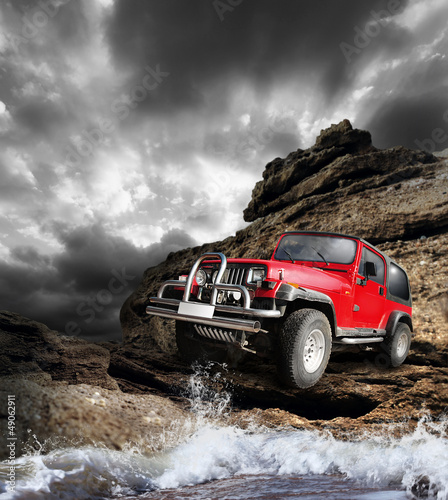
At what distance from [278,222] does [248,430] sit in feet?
22.7

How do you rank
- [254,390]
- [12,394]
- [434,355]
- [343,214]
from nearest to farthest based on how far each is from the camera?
[12,394] < [254,390] < [434,355] < [343,214]

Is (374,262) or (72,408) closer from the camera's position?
(72,408)

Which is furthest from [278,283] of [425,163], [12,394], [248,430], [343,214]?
[425,163]

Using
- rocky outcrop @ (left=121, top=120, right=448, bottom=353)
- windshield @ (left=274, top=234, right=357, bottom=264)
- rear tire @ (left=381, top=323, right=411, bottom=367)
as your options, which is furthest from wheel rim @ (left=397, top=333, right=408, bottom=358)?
windshield @ (left=274, top=234, right=357, bottom=264)

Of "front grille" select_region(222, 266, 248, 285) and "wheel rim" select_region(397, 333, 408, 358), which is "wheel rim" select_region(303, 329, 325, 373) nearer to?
"front grille" select_region(222, 266, 248, 285)

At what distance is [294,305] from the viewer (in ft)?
12.2

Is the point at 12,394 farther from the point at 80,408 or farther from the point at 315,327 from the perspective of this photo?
the point at 315,327

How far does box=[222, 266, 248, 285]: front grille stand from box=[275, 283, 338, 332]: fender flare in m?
0.57

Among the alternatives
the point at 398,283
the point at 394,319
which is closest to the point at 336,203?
the point at 398,283

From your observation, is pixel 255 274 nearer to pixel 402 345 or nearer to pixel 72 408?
pixel 72 408

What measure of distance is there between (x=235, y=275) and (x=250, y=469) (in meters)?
1.97

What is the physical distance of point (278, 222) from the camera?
995 cm

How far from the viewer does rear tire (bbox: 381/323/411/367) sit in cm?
516

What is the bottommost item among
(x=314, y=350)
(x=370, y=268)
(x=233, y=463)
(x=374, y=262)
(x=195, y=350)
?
(x=233, y=463)
